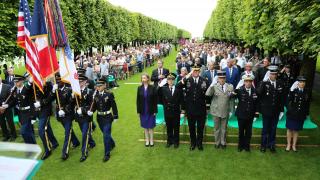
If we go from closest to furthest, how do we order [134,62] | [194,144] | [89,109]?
[89,109] → [194,144] → [134,62]

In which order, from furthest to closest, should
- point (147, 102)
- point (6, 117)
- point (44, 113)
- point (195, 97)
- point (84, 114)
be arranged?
point (6, 117) → point (147, 102) → point (195, 97) → point (44, 113) → point (84, 114)

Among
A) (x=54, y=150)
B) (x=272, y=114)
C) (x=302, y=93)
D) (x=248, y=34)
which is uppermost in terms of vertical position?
(x=248, y=34)

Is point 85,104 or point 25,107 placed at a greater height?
point 85,104

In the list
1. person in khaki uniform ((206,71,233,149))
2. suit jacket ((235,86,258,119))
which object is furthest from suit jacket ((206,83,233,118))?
suit jacket ((235,86,258,119))

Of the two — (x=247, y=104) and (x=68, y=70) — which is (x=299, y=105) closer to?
(x=247, y=104)

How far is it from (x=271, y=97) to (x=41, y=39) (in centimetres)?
656

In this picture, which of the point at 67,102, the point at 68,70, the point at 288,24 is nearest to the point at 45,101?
the point at 67,102

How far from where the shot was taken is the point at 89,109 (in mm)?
9203

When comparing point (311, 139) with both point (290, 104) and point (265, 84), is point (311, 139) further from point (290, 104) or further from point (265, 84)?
point (265, 84)

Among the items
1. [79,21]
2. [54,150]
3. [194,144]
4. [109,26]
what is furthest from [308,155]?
[109,26]

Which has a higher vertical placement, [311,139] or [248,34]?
[248,34]

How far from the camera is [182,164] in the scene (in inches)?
352

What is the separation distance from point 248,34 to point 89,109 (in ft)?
32.4

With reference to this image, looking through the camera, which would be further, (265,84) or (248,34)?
(248,34)
